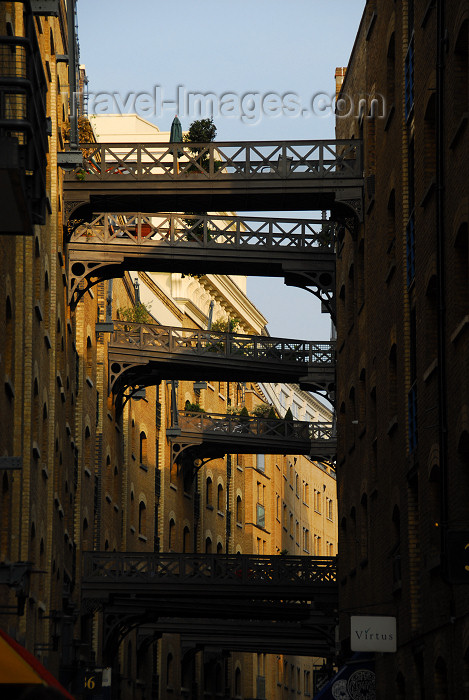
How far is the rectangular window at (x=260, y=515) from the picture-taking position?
63.5 meters

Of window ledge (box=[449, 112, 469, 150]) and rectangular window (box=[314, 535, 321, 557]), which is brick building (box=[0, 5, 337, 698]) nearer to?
window ledge (box=[449, 112, 469, 150])

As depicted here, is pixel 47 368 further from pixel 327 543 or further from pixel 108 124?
pixel 327 543

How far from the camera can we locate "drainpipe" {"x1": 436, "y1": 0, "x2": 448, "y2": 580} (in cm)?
1633

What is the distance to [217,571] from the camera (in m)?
34.1

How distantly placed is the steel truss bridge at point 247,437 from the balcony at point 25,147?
2883 centimetres

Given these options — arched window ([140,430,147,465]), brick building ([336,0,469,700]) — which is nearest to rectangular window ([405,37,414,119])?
brick building ([336,0,469,700])

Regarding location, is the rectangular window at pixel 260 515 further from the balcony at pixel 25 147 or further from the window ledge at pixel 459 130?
the balcony at pixel 25 147

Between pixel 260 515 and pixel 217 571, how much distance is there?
3034cm

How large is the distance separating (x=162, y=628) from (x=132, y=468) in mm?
5834

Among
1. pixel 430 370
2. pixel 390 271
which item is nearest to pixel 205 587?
pixel 390 271

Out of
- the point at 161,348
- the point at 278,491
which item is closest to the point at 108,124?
the point at 278,491

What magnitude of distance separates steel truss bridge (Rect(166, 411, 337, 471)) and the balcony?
2883 centimetres

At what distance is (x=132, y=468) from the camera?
137 feet

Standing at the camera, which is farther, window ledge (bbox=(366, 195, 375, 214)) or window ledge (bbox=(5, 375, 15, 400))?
window ledge (bbox=(366, 195, 375, 214))
